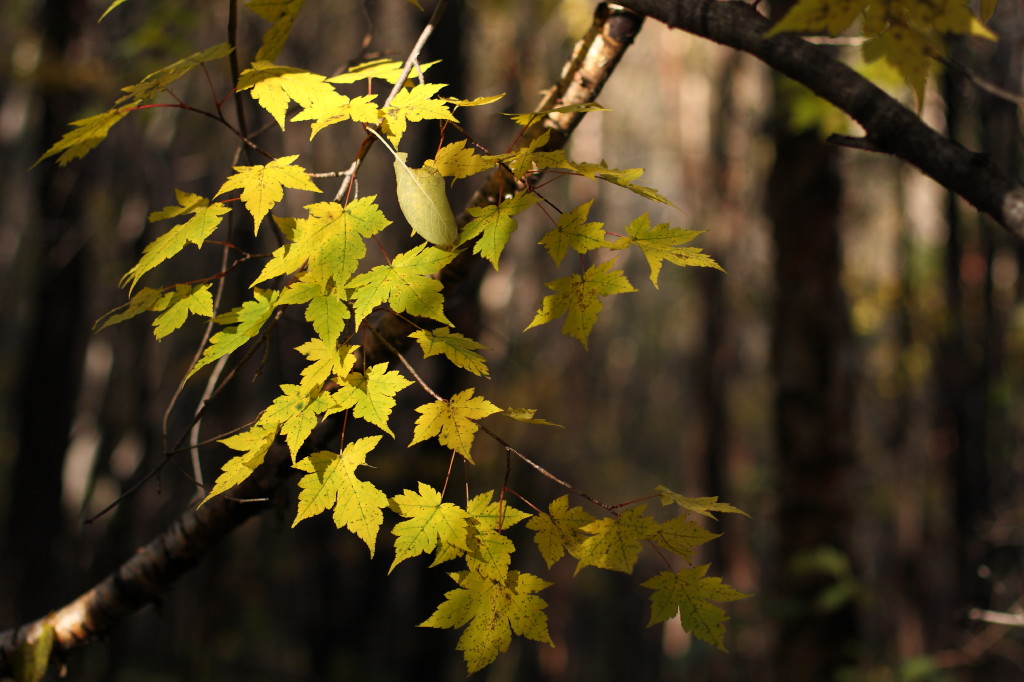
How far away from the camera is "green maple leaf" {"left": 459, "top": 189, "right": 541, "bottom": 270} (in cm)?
119

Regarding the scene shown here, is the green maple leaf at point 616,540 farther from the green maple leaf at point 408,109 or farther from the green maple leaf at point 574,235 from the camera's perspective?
the green maple leaf at point 408,109

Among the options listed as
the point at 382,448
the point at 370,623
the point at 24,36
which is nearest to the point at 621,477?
the point at 370,623

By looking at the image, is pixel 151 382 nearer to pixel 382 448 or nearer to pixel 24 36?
pixel 382 448

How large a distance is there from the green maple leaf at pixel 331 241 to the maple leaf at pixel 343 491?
0.93ft

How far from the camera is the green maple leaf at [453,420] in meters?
1.19

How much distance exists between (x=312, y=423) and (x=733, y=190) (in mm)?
8594

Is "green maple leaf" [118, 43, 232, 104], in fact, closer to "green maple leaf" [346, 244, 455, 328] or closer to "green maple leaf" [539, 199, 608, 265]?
"green maple leaf" [346, 244, 455, 328]

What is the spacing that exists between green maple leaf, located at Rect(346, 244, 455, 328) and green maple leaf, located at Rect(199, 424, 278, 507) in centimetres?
24

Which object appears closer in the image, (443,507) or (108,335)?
(443,507)

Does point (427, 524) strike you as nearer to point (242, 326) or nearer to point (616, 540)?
point (616, 540)

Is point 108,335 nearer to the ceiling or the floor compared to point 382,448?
nearer to the ceiling

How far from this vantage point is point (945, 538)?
7719mm

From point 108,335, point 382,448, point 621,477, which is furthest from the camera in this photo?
point 621,477

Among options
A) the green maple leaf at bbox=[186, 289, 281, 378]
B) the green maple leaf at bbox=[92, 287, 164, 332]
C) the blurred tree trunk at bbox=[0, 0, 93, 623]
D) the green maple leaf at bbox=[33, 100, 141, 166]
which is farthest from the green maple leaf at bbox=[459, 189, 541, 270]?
the blurred tree trunk at bbox=[0, 0, 93, 623]
